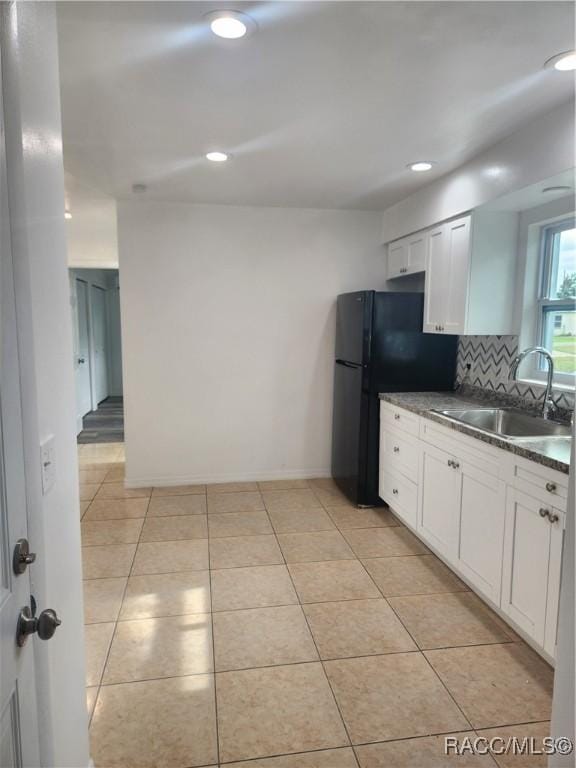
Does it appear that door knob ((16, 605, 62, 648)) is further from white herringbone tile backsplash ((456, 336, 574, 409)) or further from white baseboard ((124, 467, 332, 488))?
white baseboard ((124, 467, 332, 488))

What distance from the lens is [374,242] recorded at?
4363mm

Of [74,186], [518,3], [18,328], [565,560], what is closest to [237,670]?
[565,560]

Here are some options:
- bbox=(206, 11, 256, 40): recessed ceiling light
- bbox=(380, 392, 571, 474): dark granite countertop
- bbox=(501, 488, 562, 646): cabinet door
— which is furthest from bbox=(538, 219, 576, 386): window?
bbox=(206, 11, 256, 40): recessed ceiling light

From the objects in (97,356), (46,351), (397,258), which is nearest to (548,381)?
(397,258)

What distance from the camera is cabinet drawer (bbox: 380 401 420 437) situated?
3178 mm

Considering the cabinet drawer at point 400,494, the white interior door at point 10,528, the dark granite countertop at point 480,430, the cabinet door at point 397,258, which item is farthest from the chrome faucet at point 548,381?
the white interior door at point 10,528

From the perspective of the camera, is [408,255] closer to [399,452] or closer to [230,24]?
[399,452]

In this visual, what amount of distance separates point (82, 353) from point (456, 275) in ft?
18.9

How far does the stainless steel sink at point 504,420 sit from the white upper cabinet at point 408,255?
3.96 feet

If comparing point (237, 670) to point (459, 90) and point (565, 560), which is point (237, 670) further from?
→ point (459, 90)

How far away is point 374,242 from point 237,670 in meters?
3.56

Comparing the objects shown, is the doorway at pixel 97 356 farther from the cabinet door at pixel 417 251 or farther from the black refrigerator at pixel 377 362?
the cabinet door at pixel 417 251

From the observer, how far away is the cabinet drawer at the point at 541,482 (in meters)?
1.90

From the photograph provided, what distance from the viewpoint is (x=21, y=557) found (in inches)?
35.3
